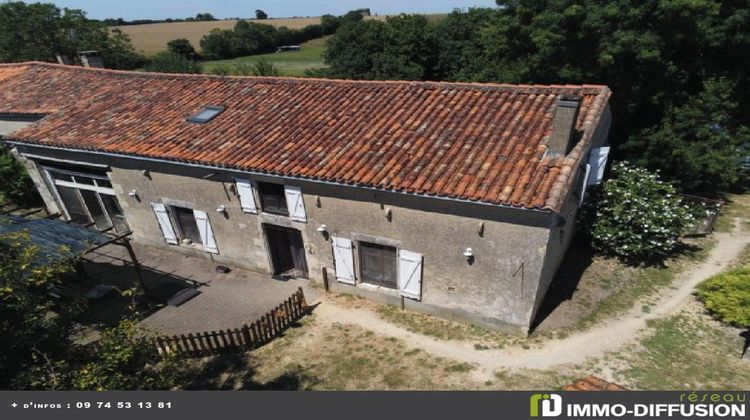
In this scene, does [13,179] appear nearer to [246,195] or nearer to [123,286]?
[123,286]

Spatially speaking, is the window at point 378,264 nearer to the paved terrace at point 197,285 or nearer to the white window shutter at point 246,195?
the paved terrace at point 197,285

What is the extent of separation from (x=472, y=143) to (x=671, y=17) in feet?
30.8

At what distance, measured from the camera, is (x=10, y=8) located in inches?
1523

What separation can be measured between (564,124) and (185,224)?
1196 centimetres

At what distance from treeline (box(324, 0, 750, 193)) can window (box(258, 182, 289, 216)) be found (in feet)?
39.4

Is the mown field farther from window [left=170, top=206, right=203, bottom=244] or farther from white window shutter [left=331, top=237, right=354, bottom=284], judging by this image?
white window shutter [left=331, top=237, right=354, bottom=284]

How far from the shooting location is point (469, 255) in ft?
31.5

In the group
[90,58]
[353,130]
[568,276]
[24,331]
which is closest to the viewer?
[24,331]

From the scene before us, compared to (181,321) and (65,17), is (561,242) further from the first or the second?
(65,17)

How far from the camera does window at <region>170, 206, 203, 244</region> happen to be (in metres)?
13.4

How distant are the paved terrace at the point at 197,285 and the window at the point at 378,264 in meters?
2.10

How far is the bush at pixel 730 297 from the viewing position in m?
10.2

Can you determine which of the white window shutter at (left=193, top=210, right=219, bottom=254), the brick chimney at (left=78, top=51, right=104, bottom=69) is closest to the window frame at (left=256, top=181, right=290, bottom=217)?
the white window shutter at (left=193, top=210, right=219, bottom=254)
